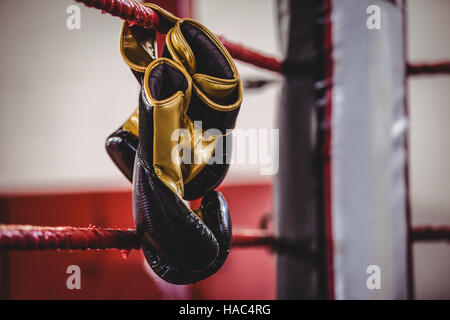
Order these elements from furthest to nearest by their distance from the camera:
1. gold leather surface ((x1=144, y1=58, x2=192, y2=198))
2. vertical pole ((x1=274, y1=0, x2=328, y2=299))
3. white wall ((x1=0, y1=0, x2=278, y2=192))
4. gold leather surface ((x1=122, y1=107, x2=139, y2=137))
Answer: white wall ((x1=0, y1=0, x2=278, y2=192)) < vertical pole ((x1=274, y1=0, x2=328, y2=299)) < gold leather surface ((x1=122, y1=107, x2=139, y2=137)) < gold leather surface ((x1=144, y1=58, x2=192, y2=198))


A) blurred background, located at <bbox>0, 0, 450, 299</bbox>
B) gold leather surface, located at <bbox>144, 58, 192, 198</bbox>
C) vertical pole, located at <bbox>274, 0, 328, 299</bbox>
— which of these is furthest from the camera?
blurred background, located at <bbox>0, 0, 450, 299</bbox>

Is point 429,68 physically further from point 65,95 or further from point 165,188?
point 65,95

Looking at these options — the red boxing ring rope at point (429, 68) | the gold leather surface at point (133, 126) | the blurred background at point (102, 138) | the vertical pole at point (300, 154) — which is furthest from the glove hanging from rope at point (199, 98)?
the blurred background at point (102, 138)

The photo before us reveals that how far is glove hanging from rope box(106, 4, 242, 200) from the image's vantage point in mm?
490

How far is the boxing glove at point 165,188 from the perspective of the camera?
0.44 meters

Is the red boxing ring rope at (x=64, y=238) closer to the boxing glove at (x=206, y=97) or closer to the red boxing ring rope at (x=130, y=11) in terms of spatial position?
the boxing glove at (x=206, y=97)

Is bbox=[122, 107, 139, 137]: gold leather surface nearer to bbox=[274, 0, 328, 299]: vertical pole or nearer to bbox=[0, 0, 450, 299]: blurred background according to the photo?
bbox=[274, 0, 328, 299]: vertical pole

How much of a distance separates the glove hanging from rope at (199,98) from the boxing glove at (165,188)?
0.04 metres

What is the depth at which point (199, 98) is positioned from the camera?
488 mm

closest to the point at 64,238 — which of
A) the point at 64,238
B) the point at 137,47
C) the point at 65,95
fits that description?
the point at 64,238

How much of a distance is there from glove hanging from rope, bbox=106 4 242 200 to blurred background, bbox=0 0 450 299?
1184mm

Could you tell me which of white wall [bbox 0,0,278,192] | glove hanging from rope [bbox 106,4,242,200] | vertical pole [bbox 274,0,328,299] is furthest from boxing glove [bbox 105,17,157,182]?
white wall [bbox 0,0,278,192]

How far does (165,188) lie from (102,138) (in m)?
2.06
